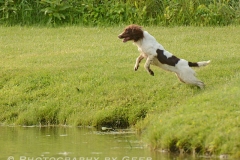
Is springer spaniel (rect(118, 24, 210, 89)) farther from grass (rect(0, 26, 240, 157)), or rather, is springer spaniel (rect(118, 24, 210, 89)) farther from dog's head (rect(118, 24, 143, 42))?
grass (rect(0, 26, 240, 157))

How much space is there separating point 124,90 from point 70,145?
2.45 m

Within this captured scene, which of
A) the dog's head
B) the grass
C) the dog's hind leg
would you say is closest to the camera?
the grass

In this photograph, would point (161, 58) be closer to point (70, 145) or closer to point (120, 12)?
point (70, 145)

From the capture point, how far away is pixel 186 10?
18625mm

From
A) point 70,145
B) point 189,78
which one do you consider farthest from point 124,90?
point 70,145

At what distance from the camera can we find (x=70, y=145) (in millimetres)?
10688

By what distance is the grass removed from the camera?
10359mm

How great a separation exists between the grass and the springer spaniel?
0.96 ft

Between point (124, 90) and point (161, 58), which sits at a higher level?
point (161, 58)

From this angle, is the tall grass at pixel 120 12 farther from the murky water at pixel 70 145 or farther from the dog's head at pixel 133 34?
the murky water at pixel 70 145

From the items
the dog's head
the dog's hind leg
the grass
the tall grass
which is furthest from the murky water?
the tall grass

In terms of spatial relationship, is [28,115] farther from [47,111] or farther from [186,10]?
[186,10]

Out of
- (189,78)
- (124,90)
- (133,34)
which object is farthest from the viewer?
(124,90)

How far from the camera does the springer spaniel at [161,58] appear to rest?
40.5ft
